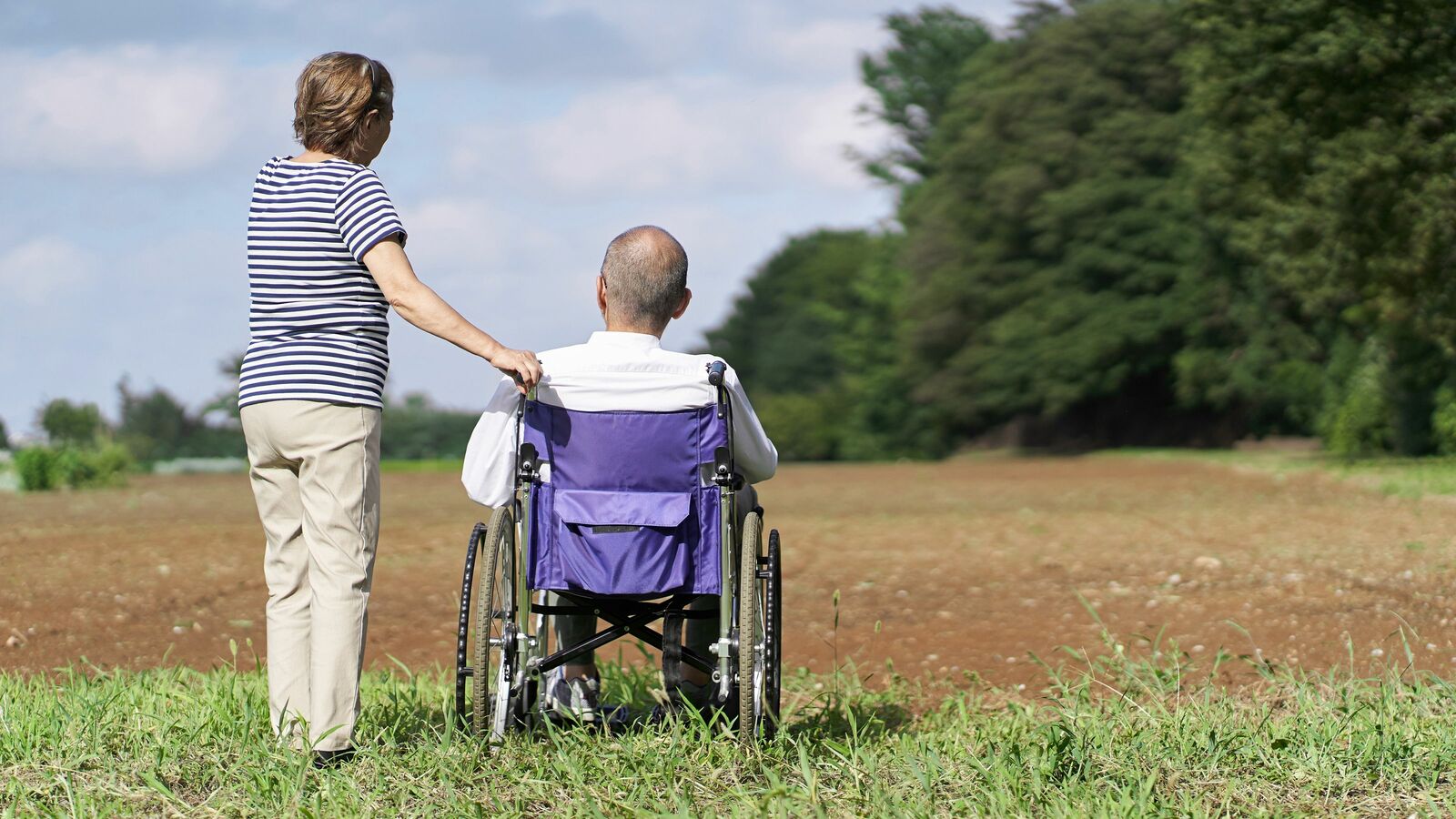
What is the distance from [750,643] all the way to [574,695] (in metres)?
0.57

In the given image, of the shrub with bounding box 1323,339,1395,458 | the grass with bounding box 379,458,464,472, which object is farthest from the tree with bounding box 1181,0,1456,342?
the grass with bounding box 379,458,464,472

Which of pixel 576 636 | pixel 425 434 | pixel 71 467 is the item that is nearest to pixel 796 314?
pixel 425 434

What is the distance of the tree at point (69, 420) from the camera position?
832 inches

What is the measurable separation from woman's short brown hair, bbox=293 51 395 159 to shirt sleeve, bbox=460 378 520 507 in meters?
0.72

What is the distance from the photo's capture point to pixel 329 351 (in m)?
3.41

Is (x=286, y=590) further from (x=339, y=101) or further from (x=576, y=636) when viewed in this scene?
(x=339, y=101)

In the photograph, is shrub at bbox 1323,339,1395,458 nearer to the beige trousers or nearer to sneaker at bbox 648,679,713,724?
sneaker at bbox 648,679,713,724

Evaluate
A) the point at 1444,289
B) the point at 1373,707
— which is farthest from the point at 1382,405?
the point at 1373,707

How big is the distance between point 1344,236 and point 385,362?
1894 cm

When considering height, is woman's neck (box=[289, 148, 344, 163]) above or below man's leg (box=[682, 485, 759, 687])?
above

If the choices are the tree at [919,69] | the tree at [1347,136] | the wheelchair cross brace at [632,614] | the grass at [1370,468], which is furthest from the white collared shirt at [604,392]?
the tree at [919,69]

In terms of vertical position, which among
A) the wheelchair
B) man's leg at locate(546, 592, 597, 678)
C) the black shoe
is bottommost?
the black shoe

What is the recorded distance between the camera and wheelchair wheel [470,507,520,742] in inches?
136

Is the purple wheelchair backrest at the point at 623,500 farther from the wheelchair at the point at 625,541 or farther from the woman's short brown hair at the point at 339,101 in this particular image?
the woman's short brown hair at the point at 339,101
